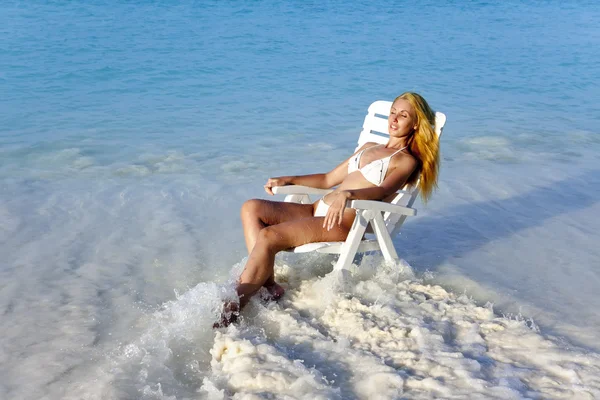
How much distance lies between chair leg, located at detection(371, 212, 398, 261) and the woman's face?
2.39 feet

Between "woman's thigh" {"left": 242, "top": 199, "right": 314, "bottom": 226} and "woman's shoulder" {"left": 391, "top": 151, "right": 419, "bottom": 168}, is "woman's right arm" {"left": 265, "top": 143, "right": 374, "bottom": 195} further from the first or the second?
"woman's shoulder" {"left": 391, "top": 151, "right": 419, "bottom": 168}

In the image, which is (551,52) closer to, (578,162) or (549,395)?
(578,162)

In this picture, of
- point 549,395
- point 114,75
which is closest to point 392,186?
point 549,395

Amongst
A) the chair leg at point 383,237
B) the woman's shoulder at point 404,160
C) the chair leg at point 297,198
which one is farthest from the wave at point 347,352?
the woman's shoulder at point 404,160

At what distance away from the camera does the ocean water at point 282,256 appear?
11.5 ft

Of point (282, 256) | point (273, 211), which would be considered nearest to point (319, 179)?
point (273, 211)

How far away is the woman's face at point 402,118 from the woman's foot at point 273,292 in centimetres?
136

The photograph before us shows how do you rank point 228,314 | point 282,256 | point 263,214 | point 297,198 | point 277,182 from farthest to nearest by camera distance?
point 282,256 → point 297,198 → point 277,182 → point 263,214 → point 228,314

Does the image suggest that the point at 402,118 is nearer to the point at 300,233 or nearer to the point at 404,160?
the point at 404,160

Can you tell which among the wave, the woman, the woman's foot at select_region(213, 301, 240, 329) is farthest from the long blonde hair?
the woman's foot at select_region(213, 301, 240, 329)

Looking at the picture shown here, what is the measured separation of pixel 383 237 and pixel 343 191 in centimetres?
51

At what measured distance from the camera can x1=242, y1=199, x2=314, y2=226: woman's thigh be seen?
177 inches

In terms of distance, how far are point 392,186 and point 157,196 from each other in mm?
3043

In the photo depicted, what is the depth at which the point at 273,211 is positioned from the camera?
4.57 meters
